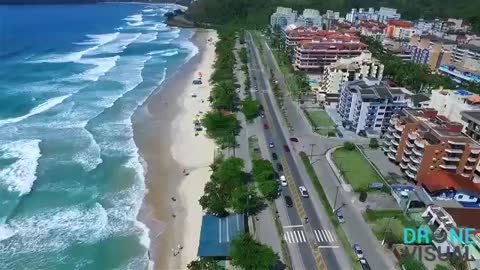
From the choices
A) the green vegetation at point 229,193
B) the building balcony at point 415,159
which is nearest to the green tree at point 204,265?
the green vegetation at point 229,193

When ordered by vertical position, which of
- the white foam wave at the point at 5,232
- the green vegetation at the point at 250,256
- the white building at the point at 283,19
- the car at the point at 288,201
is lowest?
the white foam wave at the point at 5,232

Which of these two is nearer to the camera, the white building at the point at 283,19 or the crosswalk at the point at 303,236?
the crosswalk at the point at 303,236

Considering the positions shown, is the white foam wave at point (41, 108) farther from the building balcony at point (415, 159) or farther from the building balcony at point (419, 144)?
the building balcony at point (419, 144)

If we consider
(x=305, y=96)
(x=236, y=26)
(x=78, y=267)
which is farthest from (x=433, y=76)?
(x=236, y=26)

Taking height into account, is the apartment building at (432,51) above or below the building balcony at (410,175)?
above

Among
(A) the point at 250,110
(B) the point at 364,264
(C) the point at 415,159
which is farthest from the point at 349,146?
(B) the point at 364,264

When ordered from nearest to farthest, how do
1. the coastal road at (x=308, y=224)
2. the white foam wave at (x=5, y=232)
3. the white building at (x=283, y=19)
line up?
the coastal road at (x=308, y=224) → the white foam wave at (x=5, y=232) → the white building at (x=283, y=19)

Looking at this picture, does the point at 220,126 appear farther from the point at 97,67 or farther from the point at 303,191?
the point at 97,67
